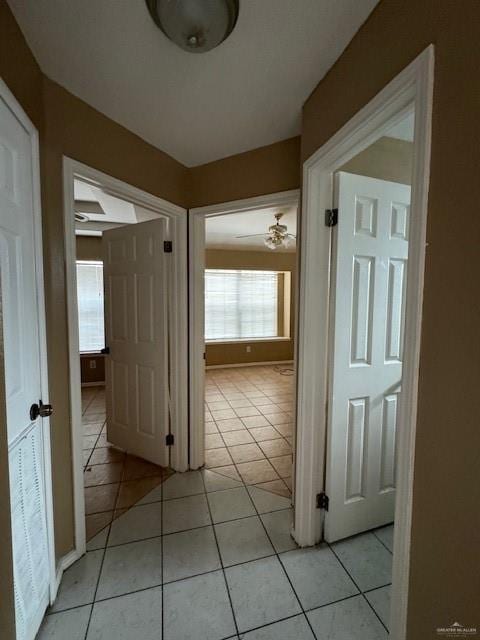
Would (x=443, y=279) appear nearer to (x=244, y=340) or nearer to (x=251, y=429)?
(x=251, y=429)

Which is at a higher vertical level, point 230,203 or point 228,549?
point 230,203

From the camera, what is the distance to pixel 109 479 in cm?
227

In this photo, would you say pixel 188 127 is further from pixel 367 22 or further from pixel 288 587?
pixel 288 587

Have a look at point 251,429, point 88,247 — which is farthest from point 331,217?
point 88,247

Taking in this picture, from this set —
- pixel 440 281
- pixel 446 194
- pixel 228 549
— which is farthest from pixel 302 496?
pixel 446 194

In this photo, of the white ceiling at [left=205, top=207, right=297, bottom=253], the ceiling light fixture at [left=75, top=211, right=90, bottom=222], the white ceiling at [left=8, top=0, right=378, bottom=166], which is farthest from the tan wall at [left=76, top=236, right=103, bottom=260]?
the white ceiling at [left=8, top=0, right=378, bottom=166]

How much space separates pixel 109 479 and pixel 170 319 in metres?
1.33

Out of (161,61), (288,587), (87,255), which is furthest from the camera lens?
(87,255)

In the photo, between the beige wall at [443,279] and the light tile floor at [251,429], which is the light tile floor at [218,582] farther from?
the beige wall at [443,279]

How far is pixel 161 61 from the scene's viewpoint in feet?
4.04

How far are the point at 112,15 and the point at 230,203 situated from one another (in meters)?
1.13

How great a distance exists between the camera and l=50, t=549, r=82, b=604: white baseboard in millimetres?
1316

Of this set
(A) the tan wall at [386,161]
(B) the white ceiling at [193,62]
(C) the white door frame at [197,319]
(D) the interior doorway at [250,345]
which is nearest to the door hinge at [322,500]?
(D) the interior doorway at [250,345]

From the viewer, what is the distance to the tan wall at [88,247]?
4.37 metres
